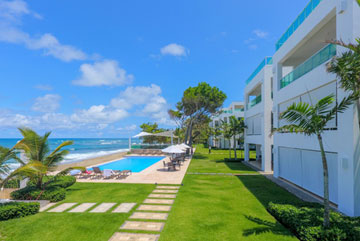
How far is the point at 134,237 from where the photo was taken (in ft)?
17.2

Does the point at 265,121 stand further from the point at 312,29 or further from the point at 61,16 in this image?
the point at 61,16

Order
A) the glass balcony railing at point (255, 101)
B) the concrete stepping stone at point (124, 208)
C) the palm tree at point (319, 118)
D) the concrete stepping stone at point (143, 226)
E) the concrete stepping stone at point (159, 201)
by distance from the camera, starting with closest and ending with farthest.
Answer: the palm tree at point (319, 118)
the concrete stepping stone at point (143, 226)
the concrete stepping stone at point (124, 208)
the concrete stepping stone at point (159, 201)
the glass balcony railing at point (255, 101)

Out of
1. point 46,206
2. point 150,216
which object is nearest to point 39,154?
point 46,206

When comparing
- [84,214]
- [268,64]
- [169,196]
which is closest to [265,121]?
[268,64]

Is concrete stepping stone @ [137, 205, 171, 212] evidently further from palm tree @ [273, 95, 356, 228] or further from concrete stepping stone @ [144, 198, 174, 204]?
palm tree @ [273, 95, 356, 228]

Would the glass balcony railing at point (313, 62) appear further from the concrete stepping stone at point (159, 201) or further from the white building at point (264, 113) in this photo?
the concrete stepping stone at point (159, 201)

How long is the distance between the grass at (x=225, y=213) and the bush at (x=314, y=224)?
0.27m

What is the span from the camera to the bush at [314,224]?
183 inches

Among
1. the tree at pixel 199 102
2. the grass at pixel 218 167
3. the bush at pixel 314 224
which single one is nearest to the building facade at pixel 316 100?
the bush at pixel 314 224

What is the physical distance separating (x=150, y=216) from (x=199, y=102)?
23.1 meters

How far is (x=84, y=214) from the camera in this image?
690cm

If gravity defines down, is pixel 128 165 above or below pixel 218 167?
below

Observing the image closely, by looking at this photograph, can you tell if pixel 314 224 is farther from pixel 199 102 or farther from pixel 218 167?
pixel 199 102

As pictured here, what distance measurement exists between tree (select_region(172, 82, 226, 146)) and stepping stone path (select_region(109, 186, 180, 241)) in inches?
776
